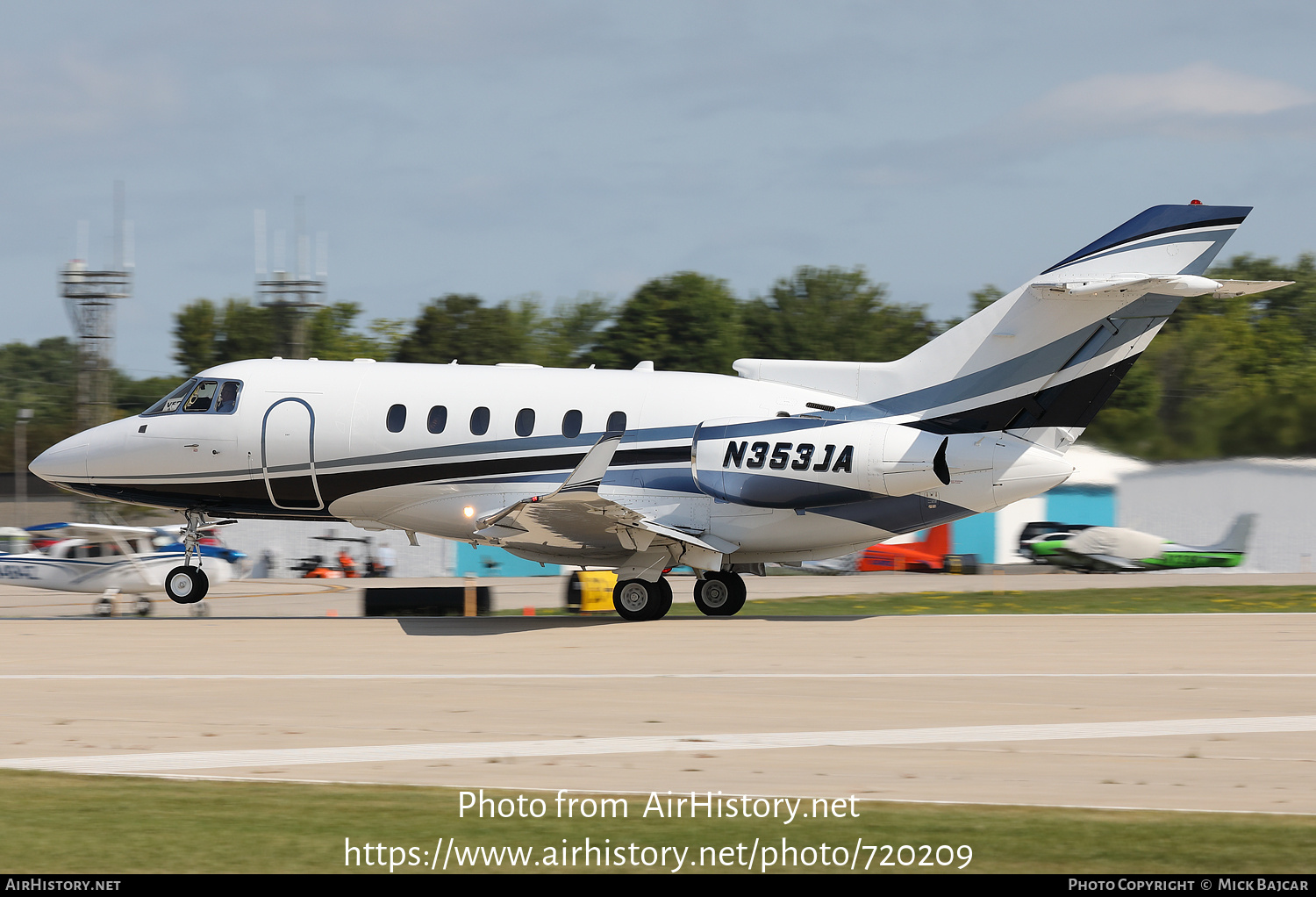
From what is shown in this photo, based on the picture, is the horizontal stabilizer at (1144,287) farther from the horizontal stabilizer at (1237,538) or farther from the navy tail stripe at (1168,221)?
the horizontal stabilizer at (1237,538)

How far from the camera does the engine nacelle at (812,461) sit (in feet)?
67.2

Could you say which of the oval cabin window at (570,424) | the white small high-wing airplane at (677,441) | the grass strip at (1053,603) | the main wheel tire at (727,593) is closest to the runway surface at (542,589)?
the grass strip at (1053,603)

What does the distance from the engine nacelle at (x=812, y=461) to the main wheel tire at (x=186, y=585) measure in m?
8.59

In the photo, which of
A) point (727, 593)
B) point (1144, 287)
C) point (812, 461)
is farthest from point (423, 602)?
point (1144, 287)

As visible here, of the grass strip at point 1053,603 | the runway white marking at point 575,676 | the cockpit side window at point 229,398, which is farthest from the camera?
the grass strip at point 1053,603

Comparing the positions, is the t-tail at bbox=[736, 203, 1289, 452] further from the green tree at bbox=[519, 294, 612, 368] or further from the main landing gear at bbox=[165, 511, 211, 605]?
the green tree at bbox=[519, 294, 612, 368]

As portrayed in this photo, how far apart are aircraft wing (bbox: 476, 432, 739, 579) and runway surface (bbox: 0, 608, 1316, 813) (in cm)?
144

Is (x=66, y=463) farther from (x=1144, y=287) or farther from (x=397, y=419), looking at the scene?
(x=1144, y=287)

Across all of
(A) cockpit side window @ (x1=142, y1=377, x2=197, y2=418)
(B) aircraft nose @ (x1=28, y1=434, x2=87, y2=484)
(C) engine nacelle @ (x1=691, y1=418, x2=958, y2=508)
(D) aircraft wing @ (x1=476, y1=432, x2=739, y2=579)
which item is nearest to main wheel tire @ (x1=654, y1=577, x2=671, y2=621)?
(D) aircraft wing @ (x1=476, y1=432, x2=739, y2=579)

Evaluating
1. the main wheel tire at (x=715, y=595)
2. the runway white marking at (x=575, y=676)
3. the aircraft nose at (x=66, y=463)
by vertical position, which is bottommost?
the main wheel tire at (x=715, y=595)

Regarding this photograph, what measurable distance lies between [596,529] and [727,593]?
3293 mm

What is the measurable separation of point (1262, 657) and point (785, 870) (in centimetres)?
1134

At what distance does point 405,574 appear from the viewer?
166 ft

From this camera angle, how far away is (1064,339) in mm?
20312
